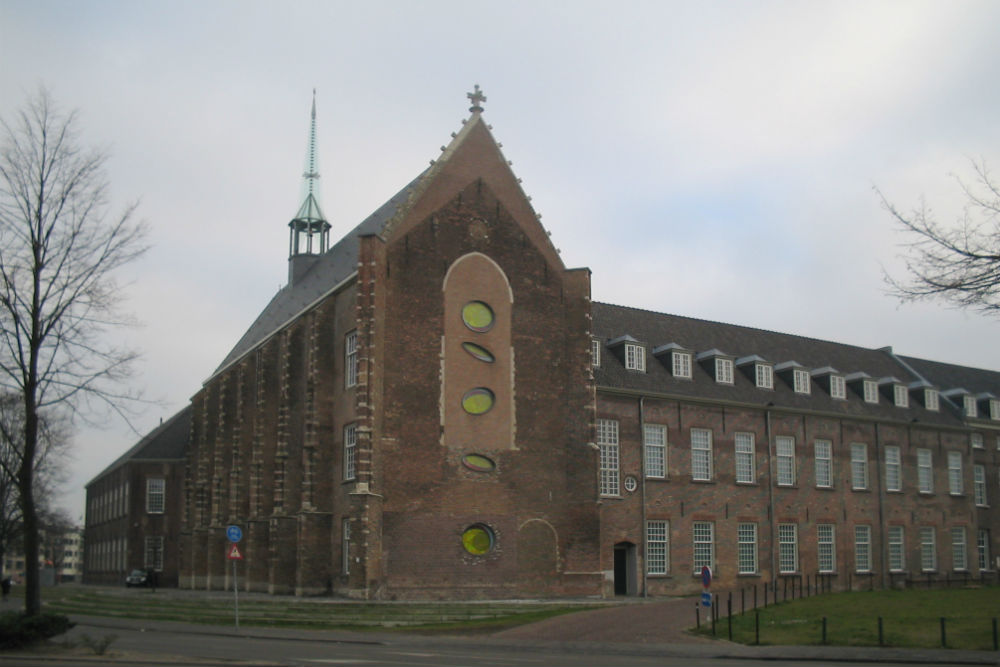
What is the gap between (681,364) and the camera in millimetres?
51312

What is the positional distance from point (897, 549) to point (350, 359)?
32262 millimetres

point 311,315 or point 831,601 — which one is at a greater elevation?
point 311,315

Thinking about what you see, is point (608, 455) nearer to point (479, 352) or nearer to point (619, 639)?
point (479, 352)

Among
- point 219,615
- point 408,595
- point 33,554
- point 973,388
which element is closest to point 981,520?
point 973,388

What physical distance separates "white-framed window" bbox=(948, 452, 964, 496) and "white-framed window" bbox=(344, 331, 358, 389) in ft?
120

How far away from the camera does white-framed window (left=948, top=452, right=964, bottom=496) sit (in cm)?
5994

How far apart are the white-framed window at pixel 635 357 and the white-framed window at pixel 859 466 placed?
1392 centimetres

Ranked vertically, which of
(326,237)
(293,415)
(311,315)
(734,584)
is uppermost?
(326,237)

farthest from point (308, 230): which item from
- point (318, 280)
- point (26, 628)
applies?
point (26, 628)

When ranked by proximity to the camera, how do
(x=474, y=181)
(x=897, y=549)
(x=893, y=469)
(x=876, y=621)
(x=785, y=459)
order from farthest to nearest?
(x=893, y=469) → (x=897, y=549) → (x=785, y=459) → (x=474, y=181) → (x=876, y=621)

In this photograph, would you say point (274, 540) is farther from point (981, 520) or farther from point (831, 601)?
point (981, 520)

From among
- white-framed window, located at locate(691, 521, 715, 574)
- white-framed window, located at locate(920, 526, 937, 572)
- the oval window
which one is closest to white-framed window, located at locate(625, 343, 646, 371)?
white-framed window, located at locate(691, 521, 715, 574)

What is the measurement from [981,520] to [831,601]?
95.6ft

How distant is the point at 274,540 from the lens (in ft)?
144
